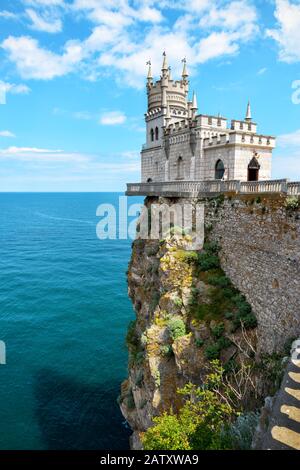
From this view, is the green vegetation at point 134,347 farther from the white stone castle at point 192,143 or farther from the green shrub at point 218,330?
the white stone castle at point 192,143

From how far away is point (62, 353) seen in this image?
32.6 metres

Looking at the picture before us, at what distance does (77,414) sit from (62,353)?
7.84m

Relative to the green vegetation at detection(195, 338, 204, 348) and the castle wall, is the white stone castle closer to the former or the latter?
the castle wall

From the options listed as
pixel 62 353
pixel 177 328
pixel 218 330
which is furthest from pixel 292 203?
pixel 62 353

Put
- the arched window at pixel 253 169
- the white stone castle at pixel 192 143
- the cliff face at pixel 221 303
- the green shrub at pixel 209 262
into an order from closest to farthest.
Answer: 1. the cliff face at pixel 221 303
2. the green shrub at pixel 209 262
3. the white stone castle at pixel 192 143
4. the arched window at pixel 253 169

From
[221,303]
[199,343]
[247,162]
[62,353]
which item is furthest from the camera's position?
[62,353]

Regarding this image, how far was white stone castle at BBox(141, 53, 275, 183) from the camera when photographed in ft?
71.1

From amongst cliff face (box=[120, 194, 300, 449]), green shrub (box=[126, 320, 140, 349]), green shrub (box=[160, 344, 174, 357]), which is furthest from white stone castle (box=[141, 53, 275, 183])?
green shrub (box=[126, 320, 140, 349])

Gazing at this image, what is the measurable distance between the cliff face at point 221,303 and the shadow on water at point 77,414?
3.23 meters

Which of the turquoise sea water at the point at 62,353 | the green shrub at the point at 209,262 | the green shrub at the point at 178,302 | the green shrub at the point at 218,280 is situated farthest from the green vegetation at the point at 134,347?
the green shrub at the point at 209,262

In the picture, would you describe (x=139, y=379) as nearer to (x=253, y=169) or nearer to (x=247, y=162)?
(x=247, y=162)

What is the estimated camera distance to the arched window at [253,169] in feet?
72.3

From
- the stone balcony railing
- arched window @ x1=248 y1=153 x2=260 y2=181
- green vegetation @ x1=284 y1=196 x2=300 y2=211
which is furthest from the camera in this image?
arched window @ x1=248 y1=153 x2=260 y2=181

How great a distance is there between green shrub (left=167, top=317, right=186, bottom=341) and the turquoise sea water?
12411 mm
